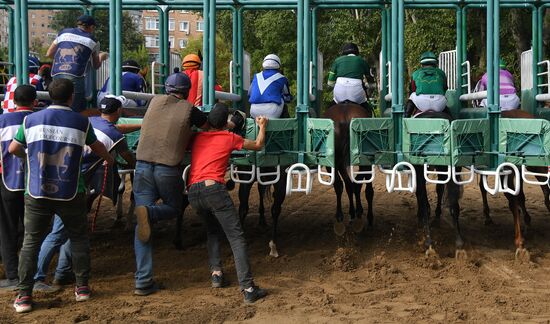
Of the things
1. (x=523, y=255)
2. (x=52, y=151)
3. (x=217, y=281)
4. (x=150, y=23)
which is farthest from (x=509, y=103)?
(x=150, y=23)

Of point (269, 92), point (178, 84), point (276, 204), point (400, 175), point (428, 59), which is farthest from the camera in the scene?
point (428, 59)

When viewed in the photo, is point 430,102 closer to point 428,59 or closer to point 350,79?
point 428,59

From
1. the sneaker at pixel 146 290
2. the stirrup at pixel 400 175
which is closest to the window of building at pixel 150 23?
the stirrup at pixel 400 175

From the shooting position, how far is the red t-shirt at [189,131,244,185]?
662cm

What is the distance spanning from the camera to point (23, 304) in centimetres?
613

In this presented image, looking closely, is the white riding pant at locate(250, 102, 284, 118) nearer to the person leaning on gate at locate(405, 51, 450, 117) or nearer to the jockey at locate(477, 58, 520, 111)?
the person leaning on gate at locate(405, 51, 450, 117)

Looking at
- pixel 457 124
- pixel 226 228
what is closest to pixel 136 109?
pixel 226 228

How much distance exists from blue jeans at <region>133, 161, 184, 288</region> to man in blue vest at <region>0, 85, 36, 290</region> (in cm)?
107

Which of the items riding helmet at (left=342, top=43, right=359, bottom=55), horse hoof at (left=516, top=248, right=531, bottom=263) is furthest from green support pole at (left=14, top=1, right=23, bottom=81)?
horse hoof at (left=516, top=248, right=531, bottom=263)

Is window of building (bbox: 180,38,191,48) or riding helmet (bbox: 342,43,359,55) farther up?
window of building (bbox: 180,38,191,48)

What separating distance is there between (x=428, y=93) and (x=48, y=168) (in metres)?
4.59

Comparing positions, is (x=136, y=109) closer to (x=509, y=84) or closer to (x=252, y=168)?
(x=252, y=168)

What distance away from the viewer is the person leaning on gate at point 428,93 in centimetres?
878

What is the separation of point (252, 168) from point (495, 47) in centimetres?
274
